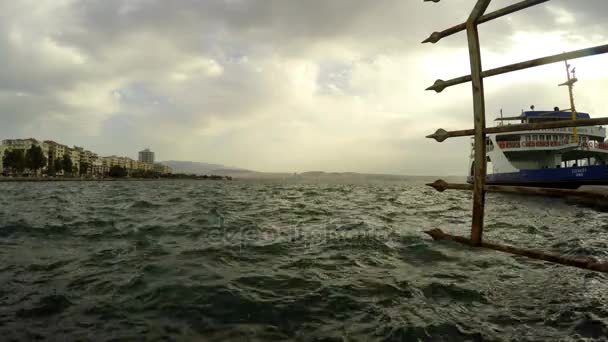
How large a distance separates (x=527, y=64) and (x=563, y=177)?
95.0 feet

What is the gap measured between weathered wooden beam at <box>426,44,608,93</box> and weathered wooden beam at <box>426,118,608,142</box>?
2.10 feet

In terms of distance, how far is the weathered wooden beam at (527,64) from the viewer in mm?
2992

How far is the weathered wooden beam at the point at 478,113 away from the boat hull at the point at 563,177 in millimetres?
27568

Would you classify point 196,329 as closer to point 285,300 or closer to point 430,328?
point 285,300

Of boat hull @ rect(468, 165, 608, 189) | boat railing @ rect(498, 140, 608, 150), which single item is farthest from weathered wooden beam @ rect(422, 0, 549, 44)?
boat railing @ rect(498, 140, 608, 150)

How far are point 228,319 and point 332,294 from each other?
1.54 m

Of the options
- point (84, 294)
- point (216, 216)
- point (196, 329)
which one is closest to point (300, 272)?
point (196, 329)

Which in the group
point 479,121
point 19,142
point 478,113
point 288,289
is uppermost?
point 19,142

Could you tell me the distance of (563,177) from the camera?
2527cm

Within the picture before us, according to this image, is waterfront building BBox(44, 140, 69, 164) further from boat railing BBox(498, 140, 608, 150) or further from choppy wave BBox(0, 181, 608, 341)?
choppy wave BBox(0, 181, 608, 341)

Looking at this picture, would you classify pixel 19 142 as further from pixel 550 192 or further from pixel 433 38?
pixel 550 192

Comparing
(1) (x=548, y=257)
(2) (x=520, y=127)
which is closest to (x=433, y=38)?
(2) (x=520, y=127)

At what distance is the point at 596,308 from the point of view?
392 centimetres

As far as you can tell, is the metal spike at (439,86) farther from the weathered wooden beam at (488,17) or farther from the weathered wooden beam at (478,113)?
the weathered wooden beam at (488,17)
